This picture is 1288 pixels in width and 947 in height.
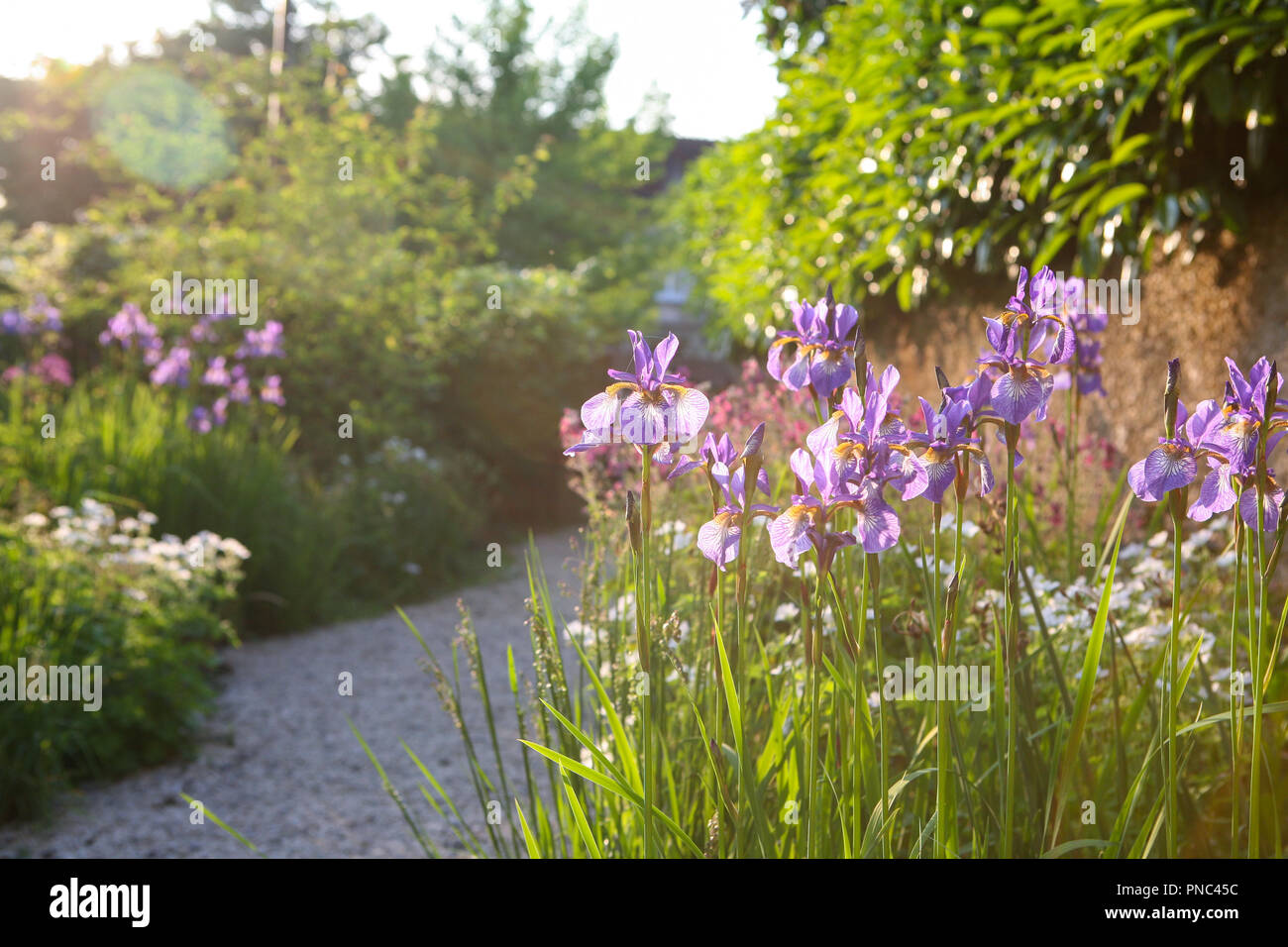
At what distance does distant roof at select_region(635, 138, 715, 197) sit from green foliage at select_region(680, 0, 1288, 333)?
16322mm

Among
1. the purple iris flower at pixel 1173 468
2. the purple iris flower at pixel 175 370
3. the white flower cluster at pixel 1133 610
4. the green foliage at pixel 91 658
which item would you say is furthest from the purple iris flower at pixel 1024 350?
the purple iris flower at pixel 175 370

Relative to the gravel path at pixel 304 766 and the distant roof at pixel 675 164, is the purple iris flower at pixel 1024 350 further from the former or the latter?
the distant roof at pixel 675 164

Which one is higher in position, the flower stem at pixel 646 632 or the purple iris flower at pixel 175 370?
the purple iris flower at pixel 175 370

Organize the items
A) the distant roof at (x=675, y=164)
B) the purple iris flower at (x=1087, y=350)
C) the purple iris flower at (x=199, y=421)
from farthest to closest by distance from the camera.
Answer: the distant roof at (x=675, y=164) < the purple iris flower at (x=199, y=421) < the purple iris flower at (x=1087, y=350)

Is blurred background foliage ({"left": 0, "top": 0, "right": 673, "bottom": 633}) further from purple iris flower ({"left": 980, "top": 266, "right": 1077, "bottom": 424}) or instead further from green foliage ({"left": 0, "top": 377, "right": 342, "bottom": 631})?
purple iris flower ({"left": 980, "top": 266, "right": 1077, "bottom": 424})

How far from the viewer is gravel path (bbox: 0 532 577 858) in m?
3.01

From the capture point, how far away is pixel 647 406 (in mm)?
1091

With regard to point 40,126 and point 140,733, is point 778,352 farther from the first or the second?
point 40,126

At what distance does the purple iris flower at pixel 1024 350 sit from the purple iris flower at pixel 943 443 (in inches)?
2.0

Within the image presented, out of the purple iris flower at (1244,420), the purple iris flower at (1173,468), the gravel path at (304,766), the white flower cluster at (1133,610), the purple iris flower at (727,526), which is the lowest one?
the gravel path at (304,766)

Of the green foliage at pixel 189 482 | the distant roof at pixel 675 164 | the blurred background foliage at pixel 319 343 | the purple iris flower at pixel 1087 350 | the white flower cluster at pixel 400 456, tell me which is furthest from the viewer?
the distant roof at pixel 675 164

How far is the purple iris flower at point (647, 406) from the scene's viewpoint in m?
1.08

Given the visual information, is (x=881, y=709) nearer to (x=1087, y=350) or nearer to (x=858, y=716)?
(x=858, y=716)
